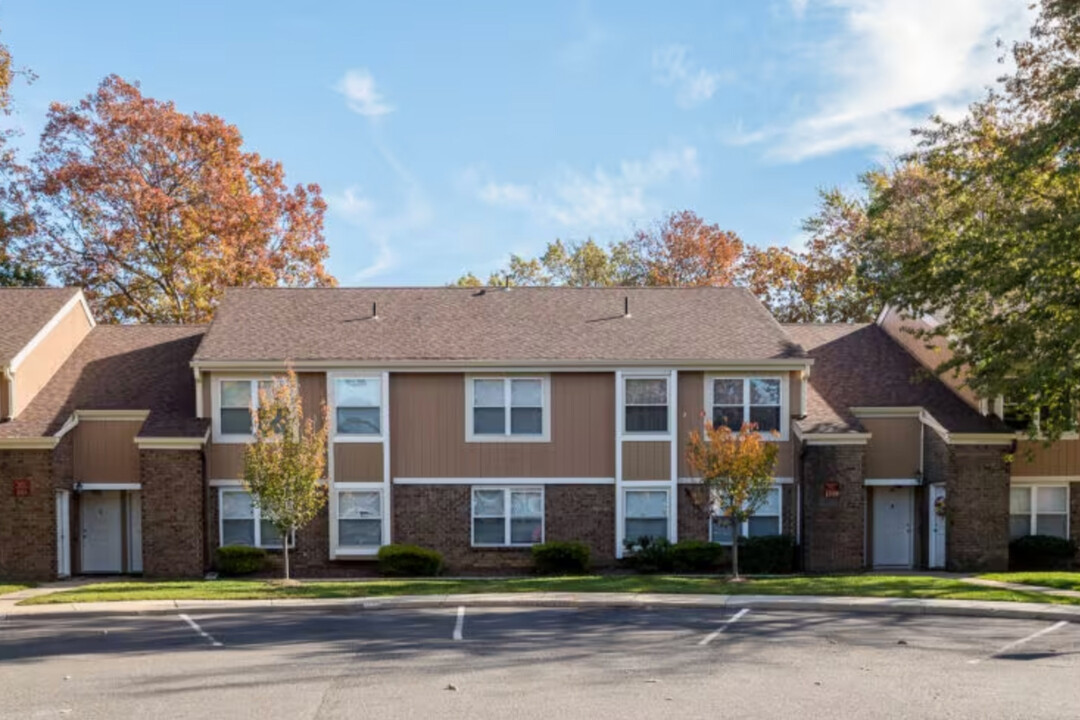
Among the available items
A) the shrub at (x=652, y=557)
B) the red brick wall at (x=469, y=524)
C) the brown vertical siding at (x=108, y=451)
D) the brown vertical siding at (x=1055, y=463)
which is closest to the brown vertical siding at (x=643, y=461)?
the red brick wall at (x=469, y=524)

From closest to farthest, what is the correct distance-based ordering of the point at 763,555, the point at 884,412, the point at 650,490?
the point at 763,555
the point at 650,490
the point at 884,412

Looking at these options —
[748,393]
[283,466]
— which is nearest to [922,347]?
[748,393]

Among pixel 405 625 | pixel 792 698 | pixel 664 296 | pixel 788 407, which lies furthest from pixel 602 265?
pixel 792 698

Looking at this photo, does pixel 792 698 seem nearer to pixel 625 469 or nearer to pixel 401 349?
pixel 625 469

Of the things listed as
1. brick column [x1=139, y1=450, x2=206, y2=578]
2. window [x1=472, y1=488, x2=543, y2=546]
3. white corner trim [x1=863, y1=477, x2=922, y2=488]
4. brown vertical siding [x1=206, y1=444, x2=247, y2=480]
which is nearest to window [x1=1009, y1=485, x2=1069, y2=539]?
white corner trim [x1=863, y1=477, x2=922, y2=488]

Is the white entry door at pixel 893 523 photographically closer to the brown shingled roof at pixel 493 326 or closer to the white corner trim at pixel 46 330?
the brown shingled roof at pixel 493 326

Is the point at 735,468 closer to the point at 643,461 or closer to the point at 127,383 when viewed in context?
the point at 643,461

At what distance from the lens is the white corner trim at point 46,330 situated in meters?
25.5

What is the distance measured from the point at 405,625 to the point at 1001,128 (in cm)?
1893

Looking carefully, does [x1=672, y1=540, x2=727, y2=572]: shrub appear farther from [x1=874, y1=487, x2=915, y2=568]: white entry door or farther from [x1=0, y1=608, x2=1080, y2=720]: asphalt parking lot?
[x1=0, y1=608, x2=1080, y2=720]: asphalt parking lot

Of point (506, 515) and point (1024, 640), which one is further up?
point (506, 515)

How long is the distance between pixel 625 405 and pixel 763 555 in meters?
4.78

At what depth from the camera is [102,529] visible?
26766mm

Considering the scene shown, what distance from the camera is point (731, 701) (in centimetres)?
1127
